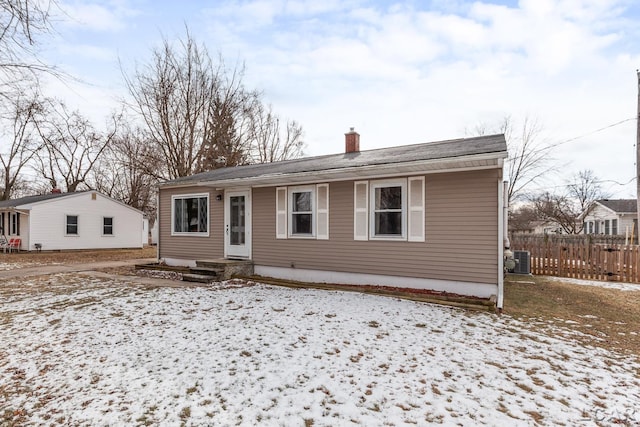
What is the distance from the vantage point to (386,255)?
7809 mm

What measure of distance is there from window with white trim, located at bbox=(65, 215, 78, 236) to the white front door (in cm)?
1470

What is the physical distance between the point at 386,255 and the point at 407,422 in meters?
5.19

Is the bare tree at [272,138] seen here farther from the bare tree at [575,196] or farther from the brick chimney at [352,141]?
the bare tree at [575,196]

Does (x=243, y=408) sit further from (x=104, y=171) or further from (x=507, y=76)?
(x=104, y=171)

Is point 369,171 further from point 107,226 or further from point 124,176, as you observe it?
point 124,176

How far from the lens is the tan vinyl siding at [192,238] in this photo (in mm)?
10633

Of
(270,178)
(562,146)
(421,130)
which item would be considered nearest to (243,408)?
(270,178)

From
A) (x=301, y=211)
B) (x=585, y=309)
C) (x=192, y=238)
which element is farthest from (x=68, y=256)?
(x=585, y=309)

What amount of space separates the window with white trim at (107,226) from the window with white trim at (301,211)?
674 inches

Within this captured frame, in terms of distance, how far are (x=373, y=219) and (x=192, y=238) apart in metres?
6.50

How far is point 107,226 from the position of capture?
21.1m

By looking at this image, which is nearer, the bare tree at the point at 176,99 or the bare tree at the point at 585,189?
the bare tree at the point at 176,99

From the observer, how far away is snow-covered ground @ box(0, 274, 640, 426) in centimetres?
289

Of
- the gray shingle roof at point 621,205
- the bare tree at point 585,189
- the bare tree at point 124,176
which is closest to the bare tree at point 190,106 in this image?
the bare tree at point 124,176
